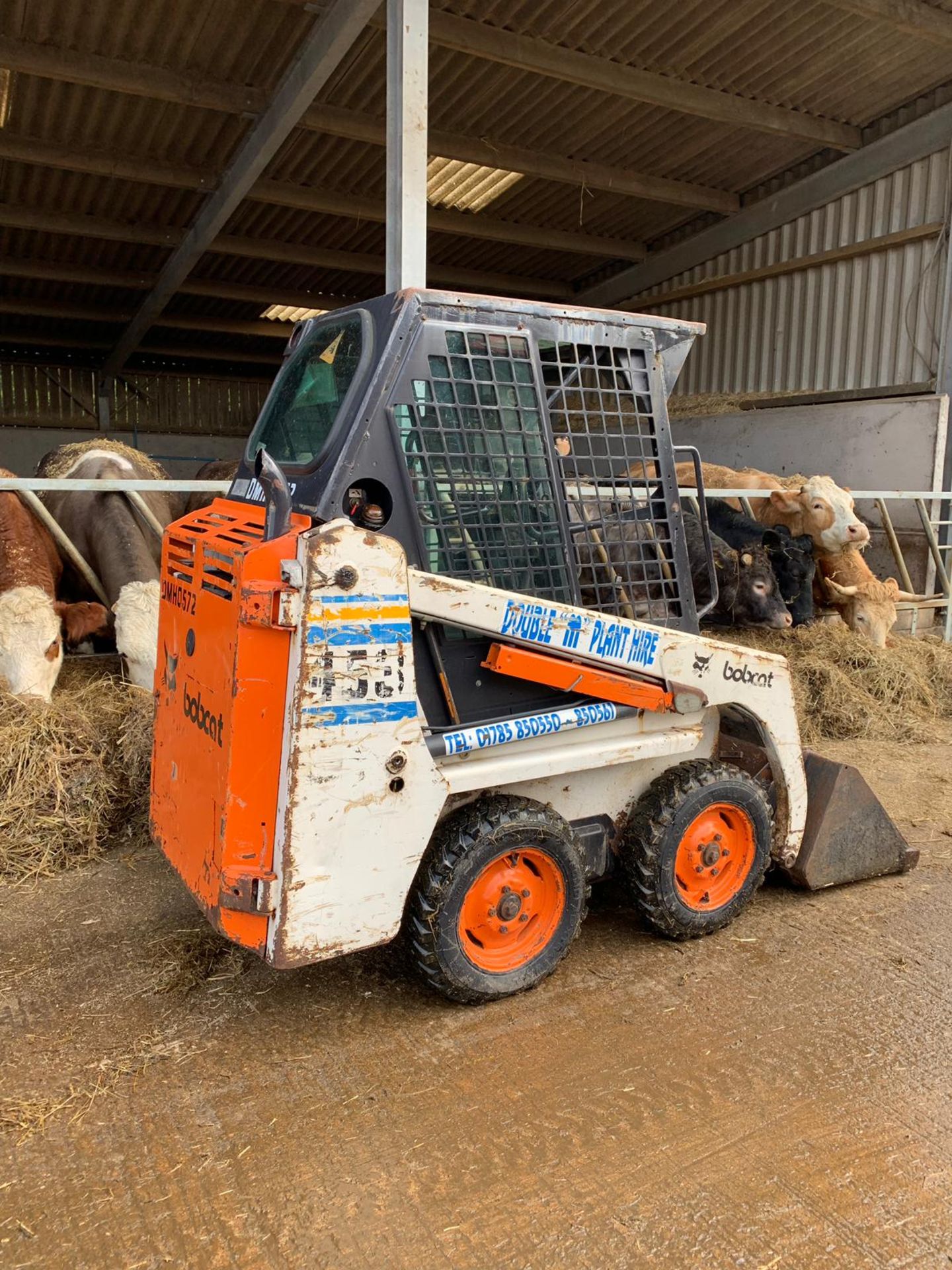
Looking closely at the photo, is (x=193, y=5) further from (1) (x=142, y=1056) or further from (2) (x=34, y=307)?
(2) (x=34, y=307)

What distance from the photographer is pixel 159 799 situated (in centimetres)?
320

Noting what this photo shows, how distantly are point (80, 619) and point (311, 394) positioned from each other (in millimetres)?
2530

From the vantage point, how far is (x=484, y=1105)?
2.46 m

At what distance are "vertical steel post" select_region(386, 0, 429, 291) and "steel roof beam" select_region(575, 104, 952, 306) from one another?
6.31m

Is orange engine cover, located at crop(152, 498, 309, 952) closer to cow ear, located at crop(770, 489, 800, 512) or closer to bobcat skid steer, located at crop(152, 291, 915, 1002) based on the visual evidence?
bobcat skid steer, located at crop(152, 291, 915, 1002)

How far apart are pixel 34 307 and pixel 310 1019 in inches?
594

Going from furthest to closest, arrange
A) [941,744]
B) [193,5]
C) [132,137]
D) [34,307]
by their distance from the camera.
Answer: [34,307], [132,137], [193,5], [941,744]

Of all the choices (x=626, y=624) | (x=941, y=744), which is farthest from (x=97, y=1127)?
(x=941, y=744)

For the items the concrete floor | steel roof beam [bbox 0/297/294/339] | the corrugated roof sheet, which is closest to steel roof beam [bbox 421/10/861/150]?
the corrugated roof sheet

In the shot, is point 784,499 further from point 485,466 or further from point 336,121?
point 485,466

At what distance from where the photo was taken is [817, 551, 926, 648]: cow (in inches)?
304

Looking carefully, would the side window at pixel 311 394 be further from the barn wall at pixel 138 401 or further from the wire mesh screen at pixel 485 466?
the barn wall at pixel 138 401

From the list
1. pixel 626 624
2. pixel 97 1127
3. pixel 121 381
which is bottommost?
pixel 97 1127

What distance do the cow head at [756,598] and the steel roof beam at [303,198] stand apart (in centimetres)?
489
